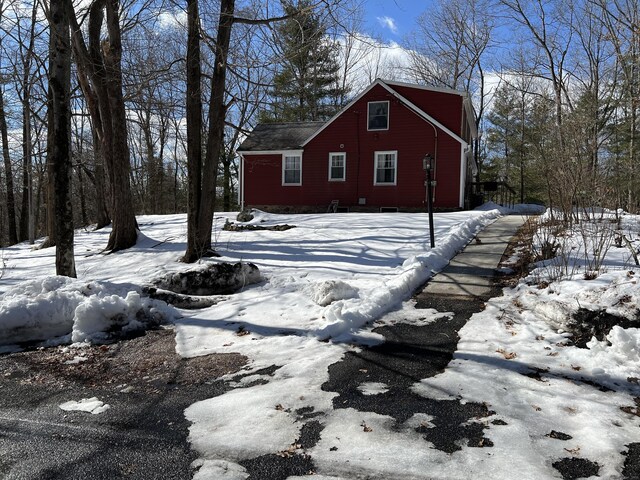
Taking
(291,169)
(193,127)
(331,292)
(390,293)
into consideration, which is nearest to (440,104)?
(291,169)

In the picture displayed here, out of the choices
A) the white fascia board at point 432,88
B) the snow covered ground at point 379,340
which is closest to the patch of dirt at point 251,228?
the snow covered ground at point 379,340

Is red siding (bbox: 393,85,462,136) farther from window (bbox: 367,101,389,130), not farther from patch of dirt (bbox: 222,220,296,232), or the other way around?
patch of dirt (bbox: 222,220,296,232)

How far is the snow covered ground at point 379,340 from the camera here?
257cm

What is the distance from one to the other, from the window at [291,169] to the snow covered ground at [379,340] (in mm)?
13558

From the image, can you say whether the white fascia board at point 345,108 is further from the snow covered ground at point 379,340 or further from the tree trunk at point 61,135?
the tree trunk at point 61,135

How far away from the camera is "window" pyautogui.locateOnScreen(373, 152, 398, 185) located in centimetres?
2028

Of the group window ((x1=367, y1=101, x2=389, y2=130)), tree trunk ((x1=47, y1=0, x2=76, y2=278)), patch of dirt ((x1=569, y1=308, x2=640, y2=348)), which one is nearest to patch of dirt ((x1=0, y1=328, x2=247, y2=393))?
patch of dirt ((x1=569, y1=308, x2=640, y2=348))

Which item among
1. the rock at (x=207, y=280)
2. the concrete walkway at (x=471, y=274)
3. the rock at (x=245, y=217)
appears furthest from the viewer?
the rock at (x=245, y=217)

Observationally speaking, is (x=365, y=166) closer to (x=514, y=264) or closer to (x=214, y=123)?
(x=214, y=123)

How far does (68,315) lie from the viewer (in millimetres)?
5285

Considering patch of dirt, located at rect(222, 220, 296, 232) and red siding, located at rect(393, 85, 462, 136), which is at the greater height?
red siding, located at rect(393, 85, 462, 136)

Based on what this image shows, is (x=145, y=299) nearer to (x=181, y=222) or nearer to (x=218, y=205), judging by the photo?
(x=181, y=222)

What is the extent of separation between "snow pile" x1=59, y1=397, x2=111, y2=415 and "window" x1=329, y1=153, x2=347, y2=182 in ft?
60.0

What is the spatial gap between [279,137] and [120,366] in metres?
19.5
